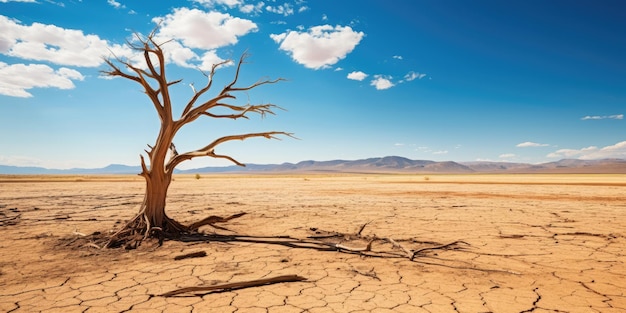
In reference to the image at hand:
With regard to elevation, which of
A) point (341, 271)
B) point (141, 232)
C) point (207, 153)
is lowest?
point (341, 271)

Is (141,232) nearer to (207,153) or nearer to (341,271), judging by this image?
(207,153)

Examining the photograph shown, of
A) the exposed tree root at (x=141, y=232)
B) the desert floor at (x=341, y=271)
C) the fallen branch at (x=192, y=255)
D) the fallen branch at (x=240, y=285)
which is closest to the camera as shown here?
the desert floor at (x=341, y=271)

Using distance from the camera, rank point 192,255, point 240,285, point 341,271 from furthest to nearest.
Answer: point 192,255
point 341,271
point 240,285

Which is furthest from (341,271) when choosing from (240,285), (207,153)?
(207,153)

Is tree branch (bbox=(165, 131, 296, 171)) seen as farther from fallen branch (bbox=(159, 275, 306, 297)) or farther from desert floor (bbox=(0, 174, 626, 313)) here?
fallen branch (bbox=(159, 275, 306, 297))

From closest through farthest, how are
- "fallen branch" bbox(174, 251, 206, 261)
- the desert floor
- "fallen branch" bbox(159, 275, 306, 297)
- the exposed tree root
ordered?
the desert floor < "fallen branch" bbox(159, 275, 306, 297) < "fallen branch" bbox(174, 251, 206, 261) < the exposed tree root

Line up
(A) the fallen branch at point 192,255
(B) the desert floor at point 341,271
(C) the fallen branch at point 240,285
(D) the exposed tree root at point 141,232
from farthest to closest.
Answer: (D) the exposed tree root at point 141,232
(A) the fallen branch at point 192,255
(C) the fallen branch at point 240,285
(B) the desert floor at point 341,271

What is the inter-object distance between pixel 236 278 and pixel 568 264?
4.56m

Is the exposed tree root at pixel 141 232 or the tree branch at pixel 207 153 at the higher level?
the tree branch at pixel 207 153

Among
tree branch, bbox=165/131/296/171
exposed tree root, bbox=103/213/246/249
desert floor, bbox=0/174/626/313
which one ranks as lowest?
desert floor, bbox=0/174/626/313

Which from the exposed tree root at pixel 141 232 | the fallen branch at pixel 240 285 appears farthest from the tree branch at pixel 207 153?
the fallen branch at pixel 240 285

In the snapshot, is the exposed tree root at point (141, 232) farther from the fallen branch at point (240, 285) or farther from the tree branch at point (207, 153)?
the fallen branch at point (240, 285)

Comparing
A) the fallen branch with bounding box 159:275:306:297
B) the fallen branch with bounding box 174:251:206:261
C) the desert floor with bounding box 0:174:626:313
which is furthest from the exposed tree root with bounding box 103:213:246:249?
the fallen branch with bounding box 159:275:306:297

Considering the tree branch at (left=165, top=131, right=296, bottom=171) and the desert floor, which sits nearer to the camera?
the desert floor
